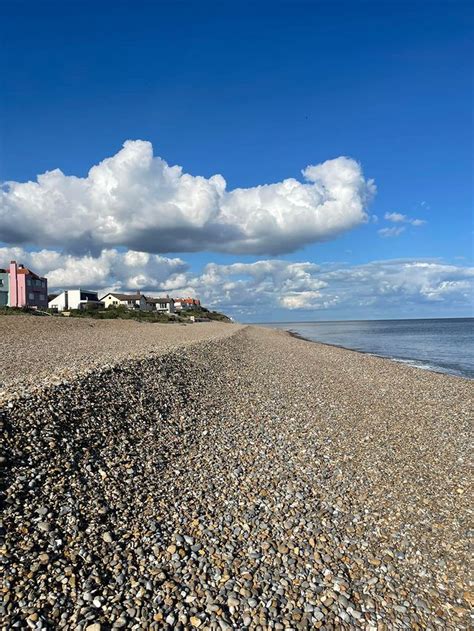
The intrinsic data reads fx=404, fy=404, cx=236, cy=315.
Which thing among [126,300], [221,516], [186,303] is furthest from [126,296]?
[221,516]

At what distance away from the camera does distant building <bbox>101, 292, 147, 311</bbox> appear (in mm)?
122562

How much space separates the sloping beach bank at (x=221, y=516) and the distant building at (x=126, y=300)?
114 m

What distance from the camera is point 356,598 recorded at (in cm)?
470

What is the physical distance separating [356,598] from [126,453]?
4982 mm

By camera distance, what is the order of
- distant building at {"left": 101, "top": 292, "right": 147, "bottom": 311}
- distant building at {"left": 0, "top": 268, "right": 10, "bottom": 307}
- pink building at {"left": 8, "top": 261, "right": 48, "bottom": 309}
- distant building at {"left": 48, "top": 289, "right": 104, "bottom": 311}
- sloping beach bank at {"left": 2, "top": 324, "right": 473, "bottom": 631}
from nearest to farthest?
sloping beach bank at {"left": 2, "top": 324, "right": 473, "bottom": 631} → distant building at {"left": 0, "top": 268, "right": 10, "bottom": 307} → pink building at {"left": 8, "top": 261, "right": 48, "bottom": 309} → distant building at {"left": 48, "top": 289, "right": 104, "bottom": 311} → distant building at {"left": 101, "top": 292, "right": 147, "bottom": 311}

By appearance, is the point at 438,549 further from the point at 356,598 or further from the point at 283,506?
the point at 283,506

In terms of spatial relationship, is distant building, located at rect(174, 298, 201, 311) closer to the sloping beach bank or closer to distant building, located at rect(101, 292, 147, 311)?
distant building, located at rect(101, 292, 147, 311)

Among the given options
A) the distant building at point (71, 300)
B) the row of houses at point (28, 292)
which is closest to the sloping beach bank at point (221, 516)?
the row of houses at point (28, 292)

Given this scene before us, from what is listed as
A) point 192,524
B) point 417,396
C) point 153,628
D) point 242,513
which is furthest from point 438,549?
point 417,396

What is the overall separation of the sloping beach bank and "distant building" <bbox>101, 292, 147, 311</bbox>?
114 meters

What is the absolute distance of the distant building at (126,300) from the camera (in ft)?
402

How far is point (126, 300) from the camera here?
126m

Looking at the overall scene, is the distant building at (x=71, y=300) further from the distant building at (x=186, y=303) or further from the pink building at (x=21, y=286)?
the distant building at (x=186, y=303)

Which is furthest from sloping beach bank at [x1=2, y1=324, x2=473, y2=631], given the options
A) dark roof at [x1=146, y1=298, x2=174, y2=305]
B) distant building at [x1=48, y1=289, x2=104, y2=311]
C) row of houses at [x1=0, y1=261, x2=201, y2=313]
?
dark roof at [x1=146, y1=298, x2=174, y2=305]
